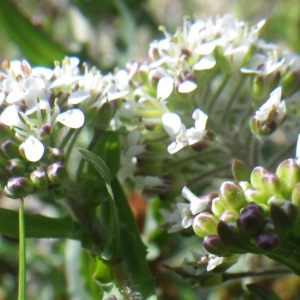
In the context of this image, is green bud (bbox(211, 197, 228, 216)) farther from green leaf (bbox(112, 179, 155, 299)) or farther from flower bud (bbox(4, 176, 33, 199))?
flower bud (bbox(4, 176, 33, 199))

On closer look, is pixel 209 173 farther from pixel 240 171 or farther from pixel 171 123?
pixel 240 171

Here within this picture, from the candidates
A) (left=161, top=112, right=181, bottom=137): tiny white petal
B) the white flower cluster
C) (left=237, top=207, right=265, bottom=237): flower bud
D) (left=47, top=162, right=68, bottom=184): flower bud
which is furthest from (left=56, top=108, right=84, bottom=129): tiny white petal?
(left=237, top=207, right=265, bottom=237): flower bud

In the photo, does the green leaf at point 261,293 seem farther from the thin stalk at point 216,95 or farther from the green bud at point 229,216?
the thin stalk at point 216,95

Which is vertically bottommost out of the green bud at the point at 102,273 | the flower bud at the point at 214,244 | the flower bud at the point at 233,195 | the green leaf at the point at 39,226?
the green bud at the point at 102,273

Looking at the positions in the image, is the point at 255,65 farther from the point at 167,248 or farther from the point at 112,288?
the point at 167,248

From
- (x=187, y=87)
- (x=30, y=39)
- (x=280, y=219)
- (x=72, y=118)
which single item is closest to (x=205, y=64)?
(x=187, y=87)

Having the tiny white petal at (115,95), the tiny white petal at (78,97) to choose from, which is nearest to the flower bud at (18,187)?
the tiny white petal at (78,97)
